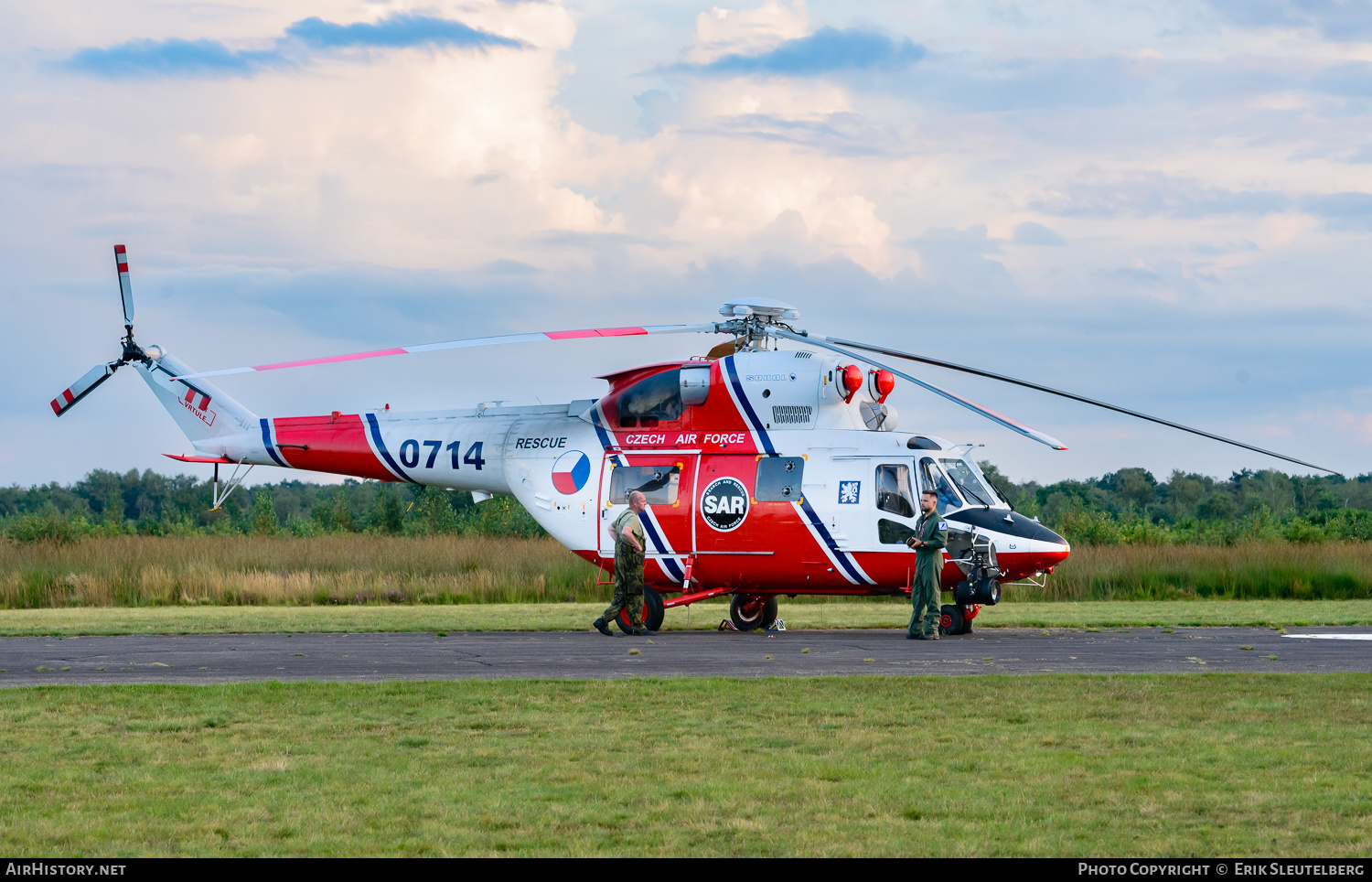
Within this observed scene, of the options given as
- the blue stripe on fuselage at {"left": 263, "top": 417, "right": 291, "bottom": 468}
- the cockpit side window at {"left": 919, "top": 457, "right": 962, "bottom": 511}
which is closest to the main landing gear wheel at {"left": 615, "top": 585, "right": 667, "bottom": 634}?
the cockpit side window at {"left": 919, "top": 457, "right": 962, "bottom": 511}

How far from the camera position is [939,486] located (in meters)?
18.5

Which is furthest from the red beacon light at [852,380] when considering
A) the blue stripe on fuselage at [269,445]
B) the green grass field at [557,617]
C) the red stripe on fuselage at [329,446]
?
the blue stripe on fuselage at [269,445]

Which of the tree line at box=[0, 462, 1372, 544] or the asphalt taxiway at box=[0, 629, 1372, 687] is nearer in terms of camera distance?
the asphalt taxiway at box=[0, 629, 1372, 687]

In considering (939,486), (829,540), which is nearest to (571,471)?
(829,540)

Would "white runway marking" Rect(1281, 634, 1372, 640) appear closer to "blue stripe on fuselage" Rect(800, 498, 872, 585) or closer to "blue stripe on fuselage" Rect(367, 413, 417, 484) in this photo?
"blue stripe on fuselage" Rect(800, 498, 872, 585)

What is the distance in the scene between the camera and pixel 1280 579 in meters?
28.1

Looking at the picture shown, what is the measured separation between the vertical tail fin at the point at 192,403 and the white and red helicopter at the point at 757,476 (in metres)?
4.61

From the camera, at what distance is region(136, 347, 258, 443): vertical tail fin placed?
23375mm

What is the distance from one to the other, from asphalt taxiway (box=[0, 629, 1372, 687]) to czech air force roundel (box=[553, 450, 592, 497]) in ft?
8.10

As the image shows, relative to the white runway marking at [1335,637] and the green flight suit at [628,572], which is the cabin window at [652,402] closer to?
the green flight suit at [628,572]

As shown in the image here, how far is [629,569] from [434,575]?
460 inches

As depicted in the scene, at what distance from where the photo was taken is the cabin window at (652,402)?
766 inches

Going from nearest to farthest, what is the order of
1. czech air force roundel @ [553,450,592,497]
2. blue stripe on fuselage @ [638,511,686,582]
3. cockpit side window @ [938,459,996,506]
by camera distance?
1. cockpit side window @ [938,459,996,506]
2. blue stripe on fuselage @ [638,511,686,582]
3. czech air force roundel @ [553,450,592,497]
